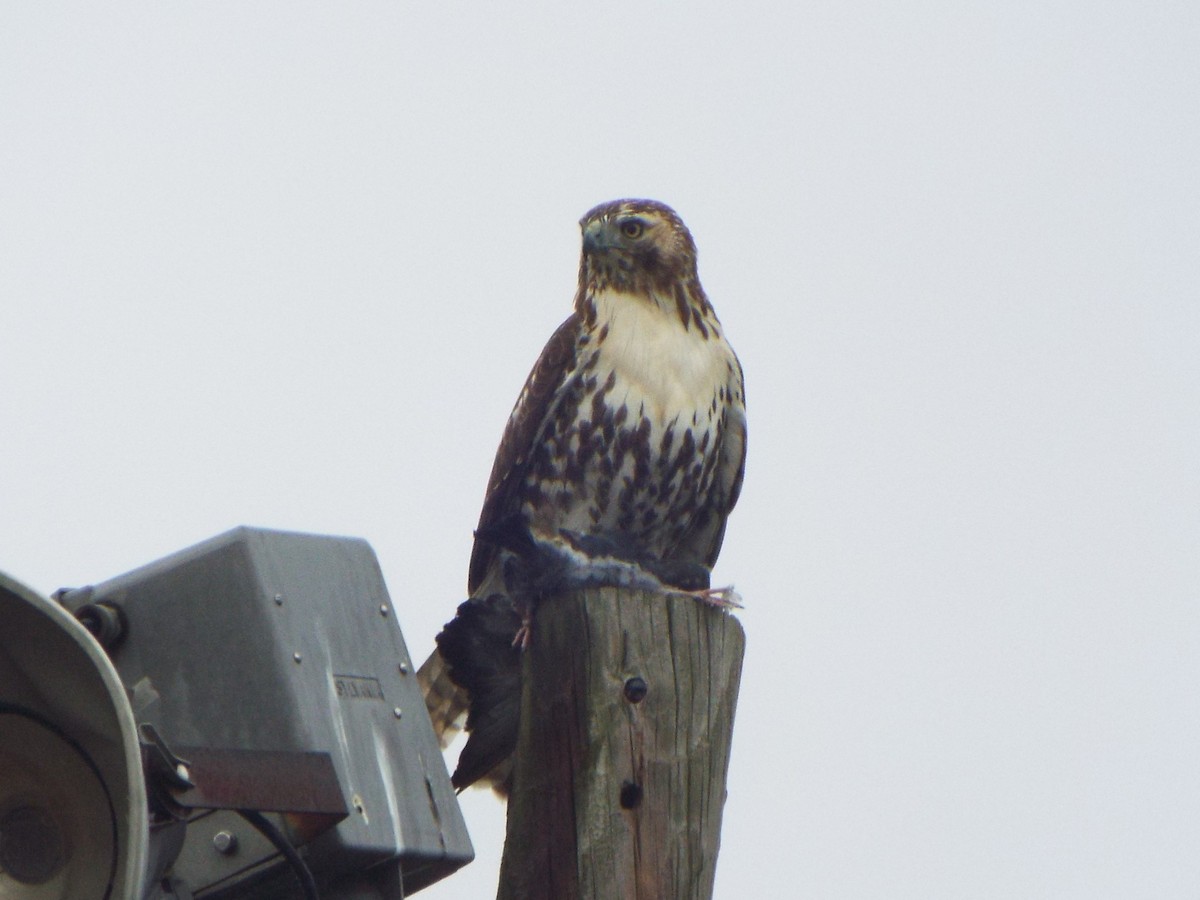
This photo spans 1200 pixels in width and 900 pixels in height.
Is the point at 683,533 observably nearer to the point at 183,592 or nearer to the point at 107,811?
the point at 183,592

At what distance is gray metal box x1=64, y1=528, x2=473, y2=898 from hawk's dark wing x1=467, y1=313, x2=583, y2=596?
272cm

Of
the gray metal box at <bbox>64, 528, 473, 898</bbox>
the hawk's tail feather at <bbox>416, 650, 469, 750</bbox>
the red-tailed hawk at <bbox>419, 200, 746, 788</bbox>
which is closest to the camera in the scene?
the gray metal box at <bbox>64, 528, 473, 898</bbox>

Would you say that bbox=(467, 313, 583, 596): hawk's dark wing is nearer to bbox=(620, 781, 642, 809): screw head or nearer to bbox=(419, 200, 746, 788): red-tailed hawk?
bbox=(419, 200, 746, 788): red-tailed hawk

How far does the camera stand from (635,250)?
575cm

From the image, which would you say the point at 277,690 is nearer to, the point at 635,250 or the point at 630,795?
the point at 630,795

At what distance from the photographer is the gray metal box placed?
2.50 m

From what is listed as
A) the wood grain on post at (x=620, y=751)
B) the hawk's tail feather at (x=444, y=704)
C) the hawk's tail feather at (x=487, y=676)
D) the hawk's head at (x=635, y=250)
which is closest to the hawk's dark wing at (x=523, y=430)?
the hawk's head at (x=635, y=250)

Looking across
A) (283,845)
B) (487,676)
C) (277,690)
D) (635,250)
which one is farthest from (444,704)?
(283,845)

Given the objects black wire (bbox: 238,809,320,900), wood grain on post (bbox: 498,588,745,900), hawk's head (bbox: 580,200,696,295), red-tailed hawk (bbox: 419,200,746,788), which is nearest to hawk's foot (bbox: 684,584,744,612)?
wood grain on post (bbox: 498,588,745,900)

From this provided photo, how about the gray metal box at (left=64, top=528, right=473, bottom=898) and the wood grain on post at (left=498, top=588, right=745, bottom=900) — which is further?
the wood grain on post at (left=498, top=588, right=745, bottom=900)

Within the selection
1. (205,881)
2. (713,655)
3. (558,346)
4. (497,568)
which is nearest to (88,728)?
(205,881)

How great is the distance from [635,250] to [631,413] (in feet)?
2.14

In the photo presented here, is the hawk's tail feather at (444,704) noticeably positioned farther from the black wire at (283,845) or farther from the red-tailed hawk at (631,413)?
the black wire at (283,845)

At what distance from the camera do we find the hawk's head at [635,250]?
5.74 meters
